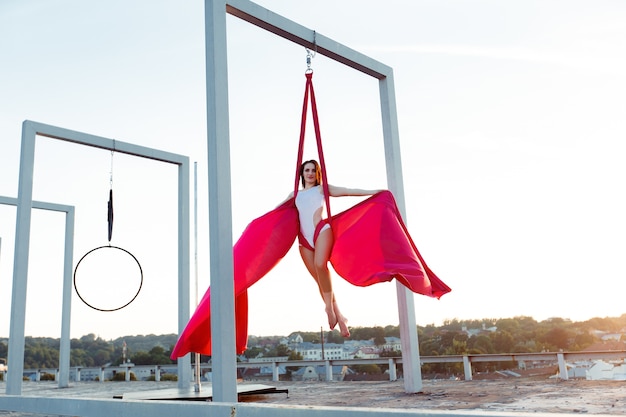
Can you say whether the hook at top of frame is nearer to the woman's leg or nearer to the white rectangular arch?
the white rectangular arch

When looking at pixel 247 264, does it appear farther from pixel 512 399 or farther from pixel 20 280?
pixel 20 280

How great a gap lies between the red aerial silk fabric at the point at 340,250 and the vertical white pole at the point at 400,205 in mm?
799

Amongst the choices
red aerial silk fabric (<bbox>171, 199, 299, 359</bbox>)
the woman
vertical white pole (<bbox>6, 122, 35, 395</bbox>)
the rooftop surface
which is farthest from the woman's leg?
vertical white pole (<bbox>6, 122, 35, 395</bbox>)

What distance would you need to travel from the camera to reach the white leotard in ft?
16.5

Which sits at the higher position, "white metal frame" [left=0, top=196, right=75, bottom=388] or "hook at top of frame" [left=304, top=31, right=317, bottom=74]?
"hook at top of frame" [left=304, top=31, right=317, bottom=74]

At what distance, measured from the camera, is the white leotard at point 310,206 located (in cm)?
502

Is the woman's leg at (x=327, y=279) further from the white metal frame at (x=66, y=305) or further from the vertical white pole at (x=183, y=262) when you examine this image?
the white metal frame at (x=66, y=305)

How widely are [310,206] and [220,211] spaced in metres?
1.16

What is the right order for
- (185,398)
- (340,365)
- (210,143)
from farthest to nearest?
(340,365) < (185,398) < (210,143)

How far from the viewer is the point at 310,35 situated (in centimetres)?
537

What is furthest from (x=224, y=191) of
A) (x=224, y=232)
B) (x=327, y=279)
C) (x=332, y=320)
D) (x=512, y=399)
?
(x=512, y=399)

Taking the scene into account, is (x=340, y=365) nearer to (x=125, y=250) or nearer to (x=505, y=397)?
(x=125, y=250)

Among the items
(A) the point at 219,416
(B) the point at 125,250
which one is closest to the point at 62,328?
(B) the point at 125,250

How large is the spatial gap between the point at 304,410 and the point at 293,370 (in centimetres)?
867
